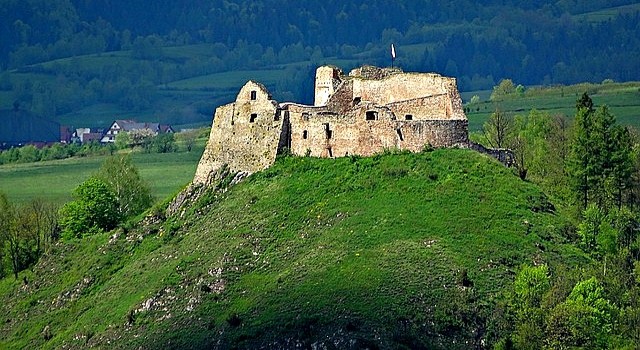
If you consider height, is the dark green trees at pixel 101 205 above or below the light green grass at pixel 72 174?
above

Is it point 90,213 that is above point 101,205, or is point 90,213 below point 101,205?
below

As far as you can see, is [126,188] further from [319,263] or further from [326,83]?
[319,263]

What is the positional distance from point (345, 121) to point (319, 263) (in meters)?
11.6

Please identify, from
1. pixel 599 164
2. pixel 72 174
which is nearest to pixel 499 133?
pixel 599 164

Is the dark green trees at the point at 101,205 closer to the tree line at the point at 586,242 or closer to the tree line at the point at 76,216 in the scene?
the tree line at the point at 76,216

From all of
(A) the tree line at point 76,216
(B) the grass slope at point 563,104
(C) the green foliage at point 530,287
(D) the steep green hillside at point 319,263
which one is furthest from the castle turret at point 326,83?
(B) the grass slope at point 563,104

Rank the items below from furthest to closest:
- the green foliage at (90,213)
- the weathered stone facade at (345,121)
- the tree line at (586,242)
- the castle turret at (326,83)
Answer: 1. the green foliage at (90,213)
2. the castle turret at (326,83)
3. the weathered stone facade at (345,121)
4. the tree line at (586,242)

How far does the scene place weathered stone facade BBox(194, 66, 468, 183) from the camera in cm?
8431

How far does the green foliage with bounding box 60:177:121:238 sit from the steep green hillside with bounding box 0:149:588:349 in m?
6.02

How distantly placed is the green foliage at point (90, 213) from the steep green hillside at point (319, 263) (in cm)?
602

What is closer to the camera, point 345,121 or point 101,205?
point 345,121

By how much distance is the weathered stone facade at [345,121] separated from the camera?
84312mm

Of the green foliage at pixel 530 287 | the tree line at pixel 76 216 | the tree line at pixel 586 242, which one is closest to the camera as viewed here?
the tree line at pixel 586 242

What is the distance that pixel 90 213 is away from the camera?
97750mm
